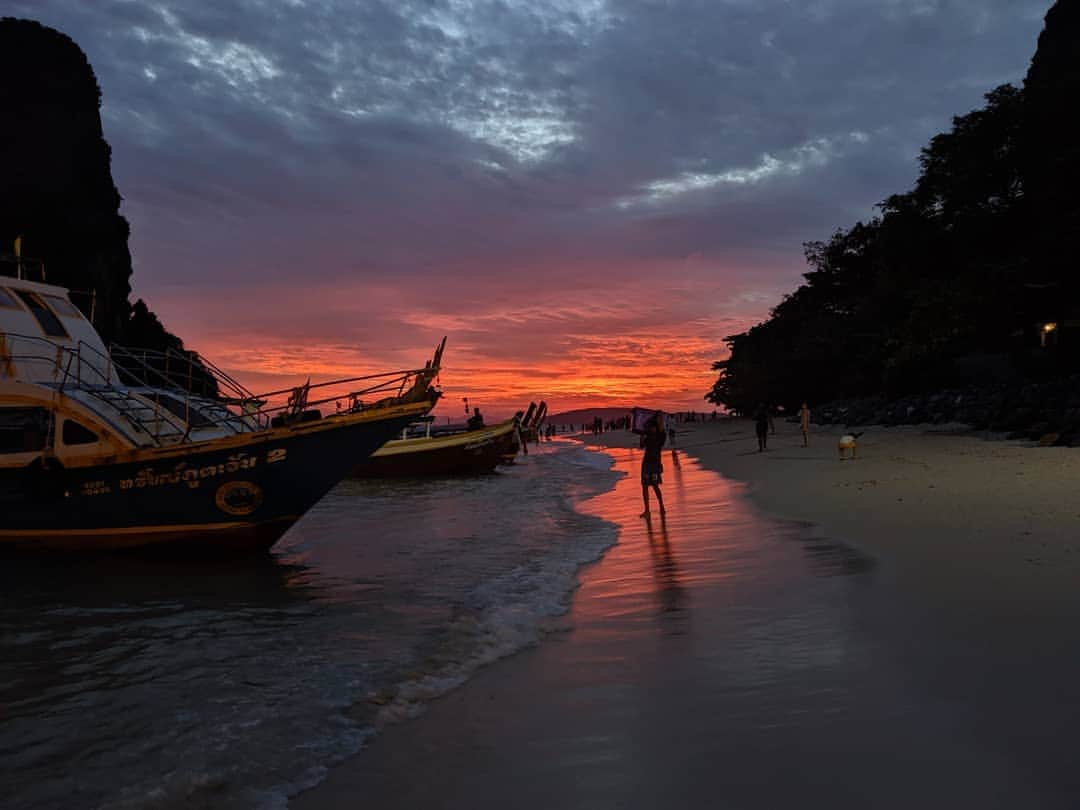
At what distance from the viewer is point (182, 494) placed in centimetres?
1267

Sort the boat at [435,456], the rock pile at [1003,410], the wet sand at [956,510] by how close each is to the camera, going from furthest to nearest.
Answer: the boat at [435,456] < the rock pile at [1003,410] < the wet sand at [956,510]

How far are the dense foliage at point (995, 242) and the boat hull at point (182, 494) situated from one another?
31.5 meters

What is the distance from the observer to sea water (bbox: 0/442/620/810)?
15.2ft

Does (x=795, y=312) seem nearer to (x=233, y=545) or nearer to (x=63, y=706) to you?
A: (x=233, y=545)

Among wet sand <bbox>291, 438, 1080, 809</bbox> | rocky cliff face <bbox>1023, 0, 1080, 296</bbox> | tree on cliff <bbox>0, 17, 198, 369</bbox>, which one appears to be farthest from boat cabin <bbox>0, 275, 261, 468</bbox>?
tree on cliff <bbox>0, 17, 198, 369</bbox>

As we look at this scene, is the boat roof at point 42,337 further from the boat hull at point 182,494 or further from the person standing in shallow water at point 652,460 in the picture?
the person standing in shallow water at point 652,460

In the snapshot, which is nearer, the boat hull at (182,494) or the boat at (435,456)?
the boat hull at (182,494)

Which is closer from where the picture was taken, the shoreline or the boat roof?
the shoreline

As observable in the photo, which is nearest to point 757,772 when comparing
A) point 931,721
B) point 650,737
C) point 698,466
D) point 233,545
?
point 650,737

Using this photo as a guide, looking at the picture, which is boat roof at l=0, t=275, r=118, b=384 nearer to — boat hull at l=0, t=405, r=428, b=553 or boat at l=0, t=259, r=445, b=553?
boat at l=0, t=259, r=445, b=553

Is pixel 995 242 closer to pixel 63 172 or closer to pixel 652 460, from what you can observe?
pixel 652 460

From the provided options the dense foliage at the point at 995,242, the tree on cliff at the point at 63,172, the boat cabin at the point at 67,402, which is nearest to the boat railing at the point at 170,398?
the boat cabin at the point at 67,402

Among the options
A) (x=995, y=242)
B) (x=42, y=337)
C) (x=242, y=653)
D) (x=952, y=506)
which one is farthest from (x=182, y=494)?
(x=995, y=242)

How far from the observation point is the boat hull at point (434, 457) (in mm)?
34344
